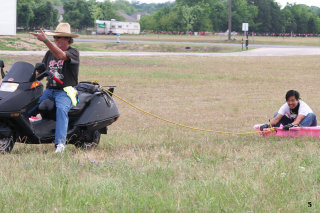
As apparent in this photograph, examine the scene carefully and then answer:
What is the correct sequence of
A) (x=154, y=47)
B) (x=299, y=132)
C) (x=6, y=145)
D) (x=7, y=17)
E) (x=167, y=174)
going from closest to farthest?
(x=167, y=174), (x=6, y=145), (x=299, y=132), (x=7, y=17), (x=154, y=47)

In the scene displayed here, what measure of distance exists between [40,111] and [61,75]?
560 millimetres

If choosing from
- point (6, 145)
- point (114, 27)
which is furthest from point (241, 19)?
point (6, 145)

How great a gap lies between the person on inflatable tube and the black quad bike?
10.0ft

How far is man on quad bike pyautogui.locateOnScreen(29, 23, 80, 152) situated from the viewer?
23.6 feet

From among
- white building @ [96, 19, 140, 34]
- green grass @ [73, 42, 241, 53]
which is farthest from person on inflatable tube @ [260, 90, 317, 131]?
white building @ [96, 19, 140, 34]

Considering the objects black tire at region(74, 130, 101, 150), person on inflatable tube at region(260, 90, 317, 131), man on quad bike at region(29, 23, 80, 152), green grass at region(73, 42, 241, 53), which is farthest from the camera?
green grass at region(73, 42, 241, 53)

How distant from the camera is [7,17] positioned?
46.5 meters

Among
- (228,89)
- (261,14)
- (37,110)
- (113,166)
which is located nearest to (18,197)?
(113,166)

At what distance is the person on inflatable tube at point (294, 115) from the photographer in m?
9.24

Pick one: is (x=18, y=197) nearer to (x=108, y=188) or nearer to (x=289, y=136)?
(x=108, y=188)

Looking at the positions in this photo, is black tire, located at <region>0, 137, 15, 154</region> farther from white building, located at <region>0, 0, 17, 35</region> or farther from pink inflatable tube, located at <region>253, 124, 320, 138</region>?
white building, located at <region>0, 0, 17, 35</region>

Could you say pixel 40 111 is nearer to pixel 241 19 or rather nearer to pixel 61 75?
pixel 61 75

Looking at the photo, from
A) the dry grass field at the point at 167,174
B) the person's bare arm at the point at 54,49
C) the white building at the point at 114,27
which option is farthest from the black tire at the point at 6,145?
the white building at the point at 114,27

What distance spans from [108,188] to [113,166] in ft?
3.61
